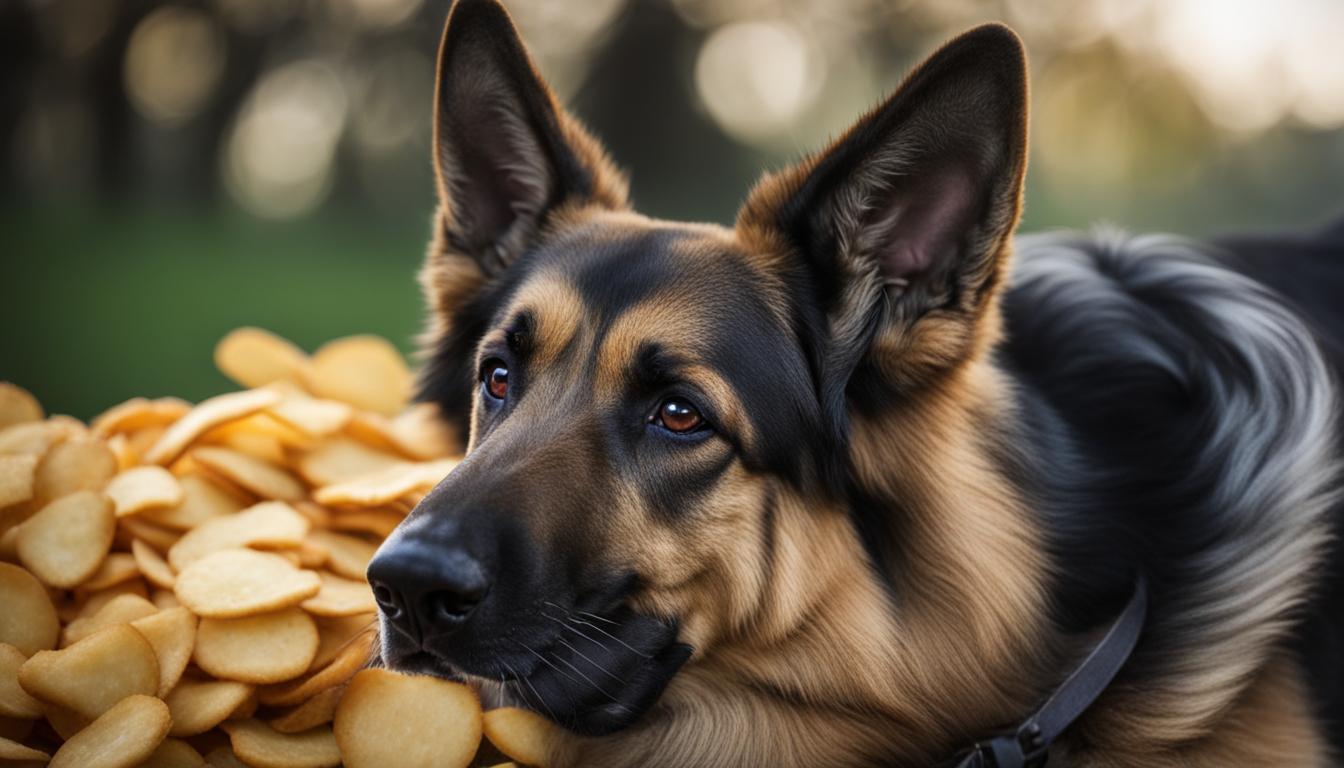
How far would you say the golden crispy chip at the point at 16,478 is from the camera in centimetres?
331

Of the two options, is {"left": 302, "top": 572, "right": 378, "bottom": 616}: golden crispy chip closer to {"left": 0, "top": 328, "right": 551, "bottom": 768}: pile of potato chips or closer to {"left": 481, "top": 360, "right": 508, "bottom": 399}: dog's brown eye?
{"left": 0, "top": 328, "right": 551, "bottom": 768}: pile of potato chips

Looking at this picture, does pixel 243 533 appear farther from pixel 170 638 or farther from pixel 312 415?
pixel 312 415

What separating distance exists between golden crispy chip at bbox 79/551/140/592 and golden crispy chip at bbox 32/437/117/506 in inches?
12.4

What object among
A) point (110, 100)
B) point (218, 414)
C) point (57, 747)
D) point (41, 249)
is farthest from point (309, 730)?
point (110, 100)

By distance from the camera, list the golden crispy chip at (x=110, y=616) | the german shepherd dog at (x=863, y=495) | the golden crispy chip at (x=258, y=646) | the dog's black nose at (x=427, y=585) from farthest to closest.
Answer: the golden crispy chip at (x=110, y=616), the golden crispy chip at (x=258, y=646), the german shepherd dog at (x=863, y=495), the dog's black nose at (x=427, y=585)

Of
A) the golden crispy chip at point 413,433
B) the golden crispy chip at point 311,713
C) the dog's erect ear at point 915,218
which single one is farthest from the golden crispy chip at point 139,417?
the dog's erect ear at point 915,218

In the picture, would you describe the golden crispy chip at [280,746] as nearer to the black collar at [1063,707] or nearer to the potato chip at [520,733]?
the potato chip at [520,733]

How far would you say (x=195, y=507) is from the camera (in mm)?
3629

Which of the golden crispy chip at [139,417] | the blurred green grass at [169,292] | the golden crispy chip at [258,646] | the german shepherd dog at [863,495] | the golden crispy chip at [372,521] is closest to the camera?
the german shepherd dog at [863,495]

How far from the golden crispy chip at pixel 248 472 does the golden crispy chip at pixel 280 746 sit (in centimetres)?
94

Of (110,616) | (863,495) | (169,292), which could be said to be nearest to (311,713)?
(110,616)

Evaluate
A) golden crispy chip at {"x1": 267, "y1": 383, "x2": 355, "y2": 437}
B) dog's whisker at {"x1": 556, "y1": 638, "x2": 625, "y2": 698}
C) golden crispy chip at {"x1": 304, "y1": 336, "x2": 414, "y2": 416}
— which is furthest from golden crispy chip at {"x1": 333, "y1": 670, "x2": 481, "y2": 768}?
golden crispy chip at {"x1": 304, "y1": 336, "x2": 414, "y2": 416}

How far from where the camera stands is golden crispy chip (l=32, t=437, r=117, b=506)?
354 centimetres

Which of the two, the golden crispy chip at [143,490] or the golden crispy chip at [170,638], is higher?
the golden crispy chip at [143,490]
